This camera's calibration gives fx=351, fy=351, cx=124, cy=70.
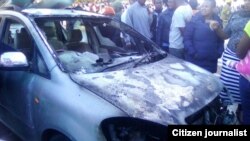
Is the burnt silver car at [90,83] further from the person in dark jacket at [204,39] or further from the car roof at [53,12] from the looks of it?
the person in dark jacket at [204,39]

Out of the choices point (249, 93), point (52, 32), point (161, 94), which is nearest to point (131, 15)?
point (52, 32)

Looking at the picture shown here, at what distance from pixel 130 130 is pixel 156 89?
476 mm

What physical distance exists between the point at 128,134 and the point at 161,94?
45cm

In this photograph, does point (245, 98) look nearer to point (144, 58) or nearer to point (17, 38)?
point (144, 58)

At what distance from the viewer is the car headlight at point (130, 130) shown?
2393mm

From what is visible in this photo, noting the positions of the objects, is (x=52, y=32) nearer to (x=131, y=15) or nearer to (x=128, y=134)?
(x=128, y=134)

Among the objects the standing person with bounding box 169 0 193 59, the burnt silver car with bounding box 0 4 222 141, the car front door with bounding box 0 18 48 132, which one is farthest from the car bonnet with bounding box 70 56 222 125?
the standing person with bounding box 169 0 193 59

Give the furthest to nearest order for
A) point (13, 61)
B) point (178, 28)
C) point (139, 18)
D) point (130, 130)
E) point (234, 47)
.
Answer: point (139, 18)
point (178, 28)
point (234, 47)
point (13, 61)
point (130, 130)

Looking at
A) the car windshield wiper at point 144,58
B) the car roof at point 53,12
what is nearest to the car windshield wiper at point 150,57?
the car windshield wiper at point 144,58

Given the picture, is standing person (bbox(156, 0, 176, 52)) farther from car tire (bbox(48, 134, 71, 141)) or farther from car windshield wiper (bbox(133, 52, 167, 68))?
car tire (bbox(48, 134, 71, 141))

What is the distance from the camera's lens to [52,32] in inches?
143

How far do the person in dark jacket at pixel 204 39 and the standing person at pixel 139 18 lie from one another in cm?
145

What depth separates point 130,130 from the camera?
7.96 ft

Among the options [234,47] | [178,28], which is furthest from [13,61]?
[178,28]
